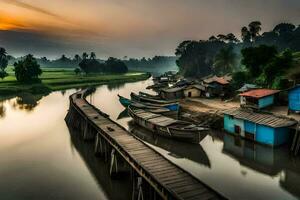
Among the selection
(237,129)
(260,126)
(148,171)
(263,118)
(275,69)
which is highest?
(275,69)

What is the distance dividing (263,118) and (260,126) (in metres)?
1.24

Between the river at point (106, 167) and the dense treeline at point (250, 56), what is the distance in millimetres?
23588

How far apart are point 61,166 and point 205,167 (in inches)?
572

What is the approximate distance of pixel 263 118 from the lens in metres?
31.1

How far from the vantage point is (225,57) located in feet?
340

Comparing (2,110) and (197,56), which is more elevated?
(197,56)

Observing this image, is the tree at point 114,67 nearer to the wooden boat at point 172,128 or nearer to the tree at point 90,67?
the tree at point 90,67

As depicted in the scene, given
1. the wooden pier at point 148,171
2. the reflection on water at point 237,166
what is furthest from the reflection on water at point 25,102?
the reflection on water at point 237,166

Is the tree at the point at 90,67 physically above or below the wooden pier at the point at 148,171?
above

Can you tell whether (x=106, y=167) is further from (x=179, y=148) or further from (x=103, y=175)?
(x=179, y=148)

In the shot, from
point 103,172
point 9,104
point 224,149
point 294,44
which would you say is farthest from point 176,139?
point 294,44

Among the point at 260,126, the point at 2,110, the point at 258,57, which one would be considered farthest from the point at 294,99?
the point at 2,110

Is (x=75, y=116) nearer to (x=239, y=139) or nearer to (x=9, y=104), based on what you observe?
(x=239, y=139)

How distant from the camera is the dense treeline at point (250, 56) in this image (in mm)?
52331
